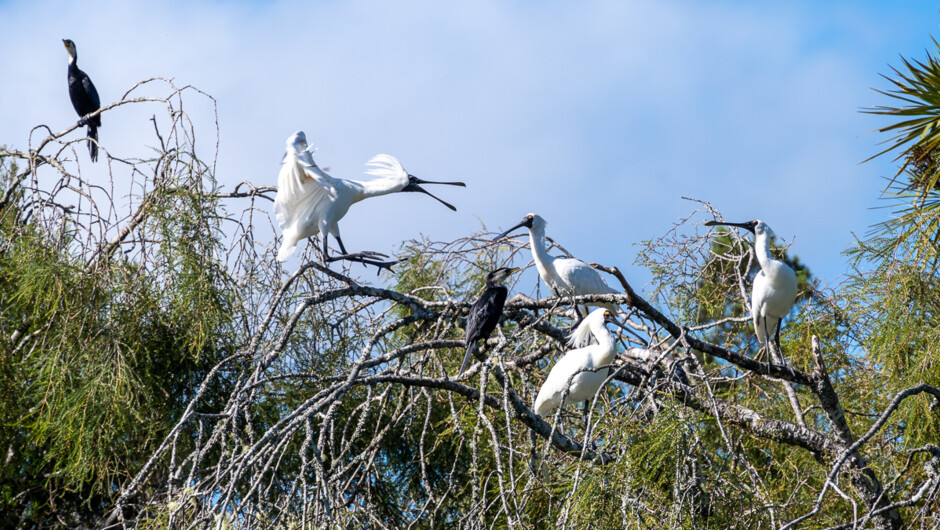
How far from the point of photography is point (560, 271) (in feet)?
17.6

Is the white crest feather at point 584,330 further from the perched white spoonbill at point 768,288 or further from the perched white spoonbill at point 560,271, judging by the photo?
the perched white spoonbill at point 768,288

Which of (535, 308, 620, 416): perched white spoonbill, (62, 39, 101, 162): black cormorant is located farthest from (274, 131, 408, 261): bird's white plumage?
(62, 39, 101, 162): black cormorant

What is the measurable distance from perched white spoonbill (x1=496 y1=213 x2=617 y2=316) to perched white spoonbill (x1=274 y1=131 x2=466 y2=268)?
49 centimetres

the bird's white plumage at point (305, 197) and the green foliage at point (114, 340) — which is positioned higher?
the bird's white plumage at point (305, 197)

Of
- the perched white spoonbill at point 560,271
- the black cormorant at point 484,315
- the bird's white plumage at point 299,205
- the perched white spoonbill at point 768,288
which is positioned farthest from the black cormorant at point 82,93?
the perched white spoonbill at point 768,288

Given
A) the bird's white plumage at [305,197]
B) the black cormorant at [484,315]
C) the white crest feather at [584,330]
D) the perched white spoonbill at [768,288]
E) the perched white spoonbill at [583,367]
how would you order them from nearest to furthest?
the black cormorant at [484,315] < the perched white spoonbill at [583,367] < the white crest feather at [584,330] < the perched white spoonbill at [768,288] < the bird's white plumage at [305,197]

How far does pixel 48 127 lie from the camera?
568 cm

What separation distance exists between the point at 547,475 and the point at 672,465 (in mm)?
886

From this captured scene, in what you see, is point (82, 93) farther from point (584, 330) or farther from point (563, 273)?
point (584, 330)

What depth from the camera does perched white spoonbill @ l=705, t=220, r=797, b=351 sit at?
499cm

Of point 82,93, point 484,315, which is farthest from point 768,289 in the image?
point 82,93

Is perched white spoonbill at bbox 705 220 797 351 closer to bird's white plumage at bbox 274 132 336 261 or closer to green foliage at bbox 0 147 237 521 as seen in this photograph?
bird's white plumage at bbox 274 132 336 261

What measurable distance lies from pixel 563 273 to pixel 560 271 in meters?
0.02

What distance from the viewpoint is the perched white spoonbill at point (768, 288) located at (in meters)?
4.99
